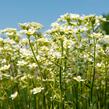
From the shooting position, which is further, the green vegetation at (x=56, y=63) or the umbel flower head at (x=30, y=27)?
the green vegetation at (x=56, y=63)

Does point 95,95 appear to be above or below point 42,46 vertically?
below

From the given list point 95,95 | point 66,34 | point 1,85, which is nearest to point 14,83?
point 1,85

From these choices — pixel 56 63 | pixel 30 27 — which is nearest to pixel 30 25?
pixel 30 27

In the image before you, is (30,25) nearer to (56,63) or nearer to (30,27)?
(30,27)

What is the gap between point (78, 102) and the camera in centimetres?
516

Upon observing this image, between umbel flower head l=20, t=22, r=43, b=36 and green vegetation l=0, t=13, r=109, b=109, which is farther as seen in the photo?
green vegetation l=0, t=13, r=109, b=109

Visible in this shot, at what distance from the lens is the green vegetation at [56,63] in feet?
15.8

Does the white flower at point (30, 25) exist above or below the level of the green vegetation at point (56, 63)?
above

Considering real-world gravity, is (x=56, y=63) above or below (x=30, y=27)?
below

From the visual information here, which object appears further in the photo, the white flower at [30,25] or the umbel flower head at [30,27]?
the white flower at [30,25]

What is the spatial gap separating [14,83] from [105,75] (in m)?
1.14

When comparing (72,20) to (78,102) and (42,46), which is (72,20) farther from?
(78,102)

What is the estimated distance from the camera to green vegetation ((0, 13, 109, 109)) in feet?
15.8

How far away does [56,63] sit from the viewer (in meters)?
4.71
